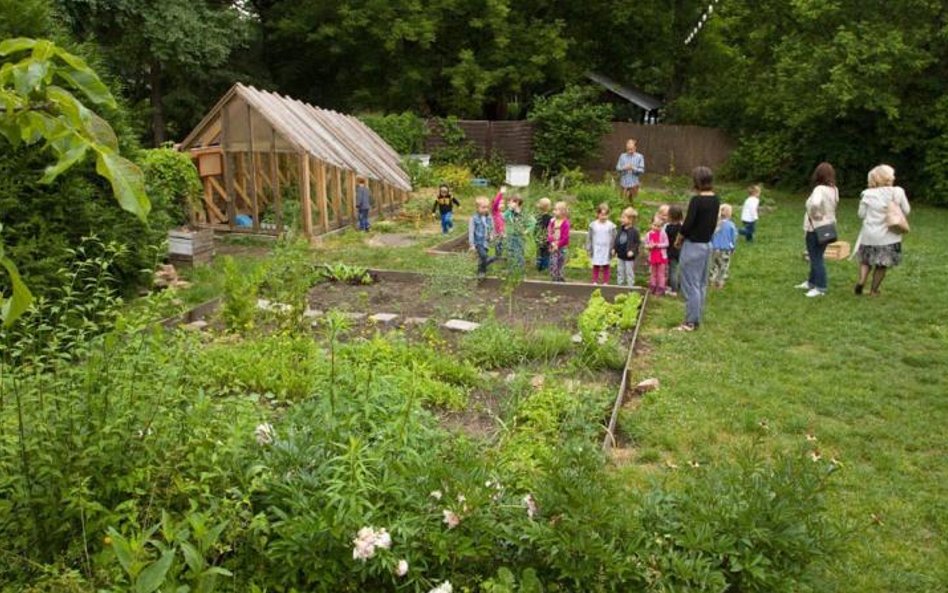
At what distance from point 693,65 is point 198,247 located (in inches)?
904

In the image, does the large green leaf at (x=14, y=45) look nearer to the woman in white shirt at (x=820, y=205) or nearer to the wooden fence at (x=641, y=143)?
the woman in white shirt at (x=820, y=205)

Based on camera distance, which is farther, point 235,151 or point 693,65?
point 693,65

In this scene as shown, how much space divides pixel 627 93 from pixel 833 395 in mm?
23836

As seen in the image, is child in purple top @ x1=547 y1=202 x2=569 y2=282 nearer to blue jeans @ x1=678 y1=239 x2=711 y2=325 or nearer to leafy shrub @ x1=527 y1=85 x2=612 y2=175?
blue jeans @ x1=678 y1=239 x2=711 y2=325

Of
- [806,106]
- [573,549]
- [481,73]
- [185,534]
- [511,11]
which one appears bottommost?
[573,549]

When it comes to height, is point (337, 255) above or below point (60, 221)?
below

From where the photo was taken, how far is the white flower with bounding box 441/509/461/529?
276cm

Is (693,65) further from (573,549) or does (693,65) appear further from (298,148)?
(573,549)

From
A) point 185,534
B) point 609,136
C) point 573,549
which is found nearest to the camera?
point 185,534

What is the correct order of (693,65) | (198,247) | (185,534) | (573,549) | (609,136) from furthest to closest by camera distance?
1. (693,65)
2. (609,136)
3. (198,247)
4. (573,549)
5. (185,534)

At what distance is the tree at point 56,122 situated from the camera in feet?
A: 3.96

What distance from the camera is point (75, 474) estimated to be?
9.04ft

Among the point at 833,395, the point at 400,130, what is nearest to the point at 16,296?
the point at 833,395

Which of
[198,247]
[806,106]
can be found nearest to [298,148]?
[198,247]
